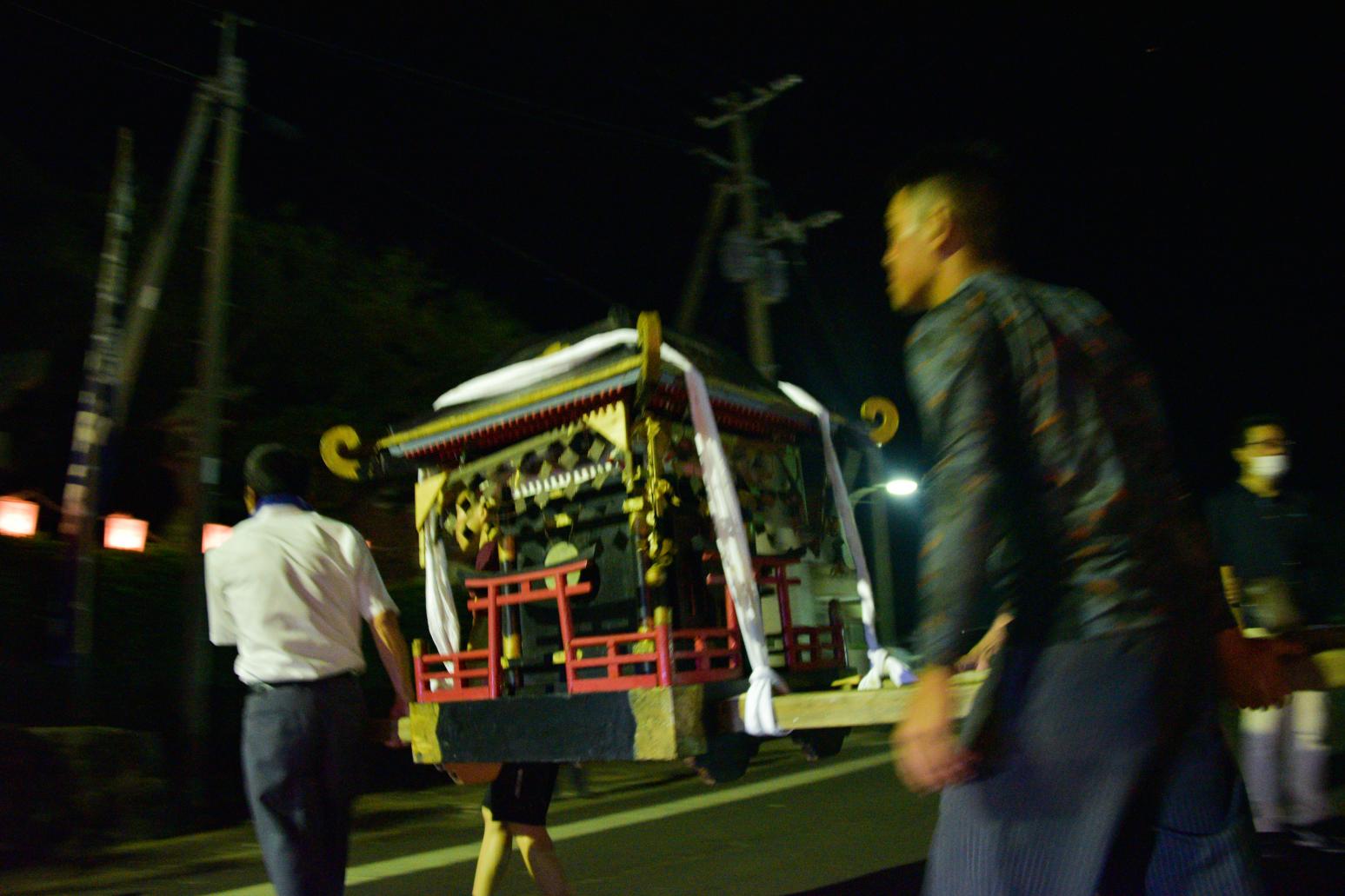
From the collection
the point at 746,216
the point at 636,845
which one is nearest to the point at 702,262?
the point at 746,216

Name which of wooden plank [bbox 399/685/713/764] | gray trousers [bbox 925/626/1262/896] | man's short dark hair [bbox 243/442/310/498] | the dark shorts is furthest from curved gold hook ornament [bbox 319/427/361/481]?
gray trousers [bbox 925/626/1262/896]

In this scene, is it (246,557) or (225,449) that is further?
(225,449)

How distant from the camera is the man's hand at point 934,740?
1776 millimetres

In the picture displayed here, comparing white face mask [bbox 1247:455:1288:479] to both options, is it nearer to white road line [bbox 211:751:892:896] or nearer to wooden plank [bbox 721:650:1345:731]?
wooden plank [bbox 721:650:1345:731]

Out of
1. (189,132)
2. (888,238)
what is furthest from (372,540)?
(888,238)

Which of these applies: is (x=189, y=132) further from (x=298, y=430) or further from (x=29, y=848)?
(x=29, y=848)

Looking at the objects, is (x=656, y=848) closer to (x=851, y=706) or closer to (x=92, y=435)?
(x=851, y=706)

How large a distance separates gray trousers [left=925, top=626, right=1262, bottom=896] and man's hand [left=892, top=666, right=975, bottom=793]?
0.06 metres

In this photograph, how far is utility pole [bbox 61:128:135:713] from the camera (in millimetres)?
9203

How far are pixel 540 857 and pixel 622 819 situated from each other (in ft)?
13.7

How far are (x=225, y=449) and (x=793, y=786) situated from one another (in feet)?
27.7

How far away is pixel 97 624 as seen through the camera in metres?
9.98

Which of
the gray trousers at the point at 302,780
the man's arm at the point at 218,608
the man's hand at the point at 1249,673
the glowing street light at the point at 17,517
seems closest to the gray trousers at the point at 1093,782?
the man's hand at the point at 1249,673

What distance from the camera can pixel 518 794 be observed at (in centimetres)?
439
